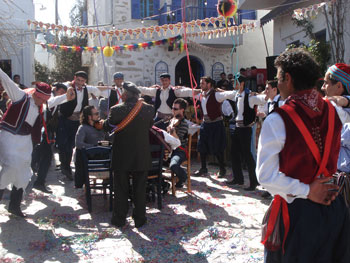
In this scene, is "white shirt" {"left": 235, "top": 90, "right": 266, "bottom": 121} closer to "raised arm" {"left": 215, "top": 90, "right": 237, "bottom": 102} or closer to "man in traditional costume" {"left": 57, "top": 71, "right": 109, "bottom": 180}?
"raised arm" {"left": 215, "top": 90, "right": 237, "bottom": 102}

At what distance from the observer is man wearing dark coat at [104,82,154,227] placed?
4.30 m

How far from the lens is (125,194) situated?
4477 millimetres

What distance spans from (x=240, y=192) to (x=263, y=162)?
14.4ft

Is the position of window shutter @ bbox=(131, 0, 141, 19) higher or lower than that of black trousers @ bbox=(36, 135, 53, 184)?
higher

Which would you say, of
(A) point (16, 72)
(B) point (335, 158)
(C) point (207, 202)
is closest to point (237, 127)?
(C) point (207, 202)

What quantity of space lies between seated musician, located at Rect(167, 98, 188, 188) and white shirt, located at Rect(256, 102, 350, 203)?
12.3 feet

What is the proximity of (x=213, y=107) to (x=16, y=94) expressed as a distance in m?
3.66

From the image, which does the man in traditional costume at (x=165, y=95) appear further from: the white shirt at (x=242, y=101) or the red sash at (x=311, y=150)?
the red sash at (x=311, y=150)

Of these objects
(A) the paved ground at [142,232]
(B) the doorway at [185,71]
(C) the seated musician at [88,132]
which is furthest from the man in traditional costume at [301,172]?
(B) the doorway at [185,71]

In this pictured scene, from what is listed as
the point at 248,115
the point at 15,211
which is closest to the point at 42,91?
the point at 15,211

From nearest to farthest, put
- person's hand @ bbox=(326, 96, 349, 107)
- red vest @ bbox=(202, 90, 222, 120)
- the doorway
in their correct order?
person's hand @ bbox=(326, 96, 349, 107)
red vest @ bbox=(202, 90, 222, 120)
the doorway

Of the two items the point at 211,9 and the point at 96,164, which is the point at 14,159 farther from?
the point at 211,9

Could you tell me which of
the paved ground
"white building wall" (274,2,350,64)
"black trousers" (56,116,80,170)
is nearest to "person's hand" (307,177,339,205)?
the paved ground

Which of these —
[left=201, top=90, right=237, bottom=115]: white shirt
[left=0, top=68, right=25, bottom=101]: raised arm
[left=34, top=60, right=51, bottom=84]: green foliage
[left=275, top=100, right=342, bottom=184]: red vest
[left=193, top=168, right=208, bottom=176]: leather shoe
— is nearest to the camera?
[left=275, top=100, right=342, bottom=184]: red vest
